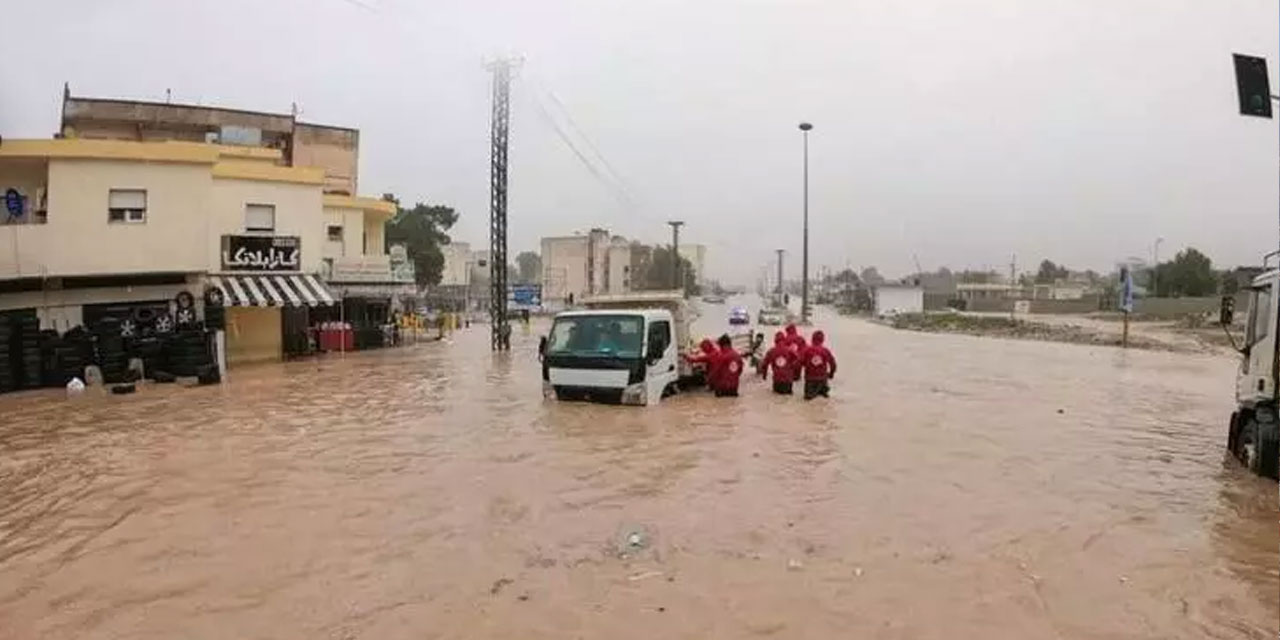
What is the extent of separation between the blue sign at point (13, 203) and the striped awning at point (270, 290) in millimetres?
4784

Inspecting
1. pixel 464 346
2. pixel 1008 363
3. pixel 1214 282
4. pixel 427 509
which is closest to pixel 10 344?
pixel 427 509

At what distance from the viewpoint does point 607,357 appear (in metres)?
16.2

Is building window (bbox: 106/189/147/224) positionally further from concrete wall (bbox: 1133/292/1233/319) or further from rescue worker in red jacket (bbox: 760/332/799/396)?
concrete wall (bbox: 1133/292/1233/319)

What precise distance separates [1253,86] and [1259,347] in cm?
302

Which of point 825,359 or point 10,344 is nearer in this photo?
point 825,359

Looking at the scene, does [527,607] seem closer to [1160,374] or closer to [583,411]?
[583,411]

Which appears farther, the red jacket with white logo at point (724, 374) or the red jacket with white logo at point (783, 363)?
the red jacket with white logo at point (783, 363)

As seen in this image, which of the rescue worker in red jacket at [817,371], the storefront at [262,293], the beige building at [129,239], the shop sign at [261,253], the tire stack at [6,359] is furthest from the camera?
the shop sign at [261,253]

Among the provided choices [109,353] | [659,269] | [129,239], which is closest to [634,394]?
[109,353]

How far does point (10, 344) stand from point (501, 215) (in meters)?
16.8

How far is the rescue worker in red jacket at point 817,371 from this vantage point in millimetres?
18562

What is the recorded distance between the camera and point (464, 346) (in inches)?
1512

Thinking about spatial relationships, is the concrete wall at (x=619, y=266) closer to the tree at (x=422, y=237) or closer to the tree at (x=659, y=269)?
the tree at (x=659, y=269)

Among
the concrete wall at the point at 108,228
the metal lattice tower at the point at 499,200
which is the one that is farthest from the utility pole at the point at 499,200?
the concrete wall at the point at 108,228
